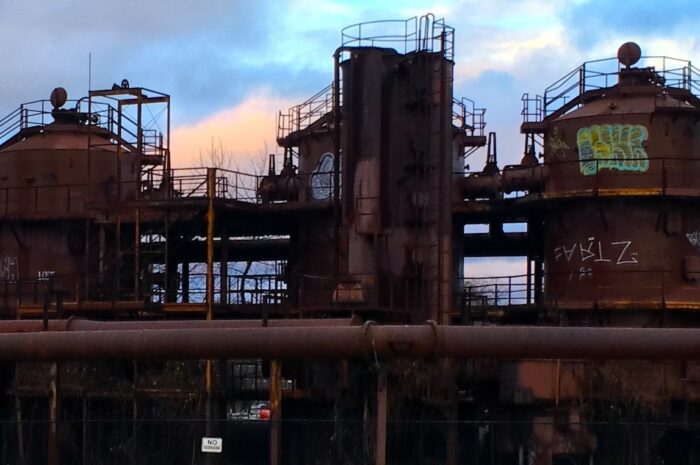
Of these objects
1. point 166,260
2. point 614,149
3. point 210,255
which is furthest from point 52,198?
point 614,149

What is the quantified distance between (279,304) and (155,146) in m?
10.4

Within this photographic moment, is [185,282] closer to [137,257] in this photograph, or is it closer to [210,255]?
[137,257]

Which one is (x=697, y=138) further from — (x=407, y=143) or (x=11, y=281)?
(x=11, y=281)

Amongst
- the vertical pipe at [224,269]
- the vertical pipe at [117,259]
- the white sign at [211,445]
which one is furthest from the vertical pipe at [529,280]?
the white sign at [211,445]

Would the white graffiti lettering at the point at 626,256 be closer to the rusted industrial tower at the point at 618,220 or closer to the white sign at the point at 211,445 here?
the rusted industrial tower at the point at 618,220

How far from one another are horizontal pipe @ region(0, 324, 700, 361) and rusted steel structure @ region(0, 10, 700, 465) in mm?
272

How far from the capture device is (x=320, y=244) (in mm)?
42469

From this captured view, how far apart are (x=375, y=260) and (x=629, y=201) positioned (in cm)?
806

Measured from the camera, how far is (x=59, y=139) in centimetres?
4616

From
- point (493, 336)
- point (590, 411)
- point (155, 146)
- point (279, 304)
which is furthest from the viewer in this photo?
point (155, 146)

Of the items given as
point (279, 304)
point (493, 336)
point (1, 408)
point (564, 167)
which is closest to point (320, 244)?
point (279, 304)

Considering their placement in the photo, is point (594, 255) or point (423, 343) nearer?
point (423, 343)

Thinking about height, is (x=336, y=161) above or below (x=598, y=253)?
above

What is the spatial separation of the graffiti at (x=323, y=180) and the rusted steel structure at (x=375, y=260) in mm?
114
